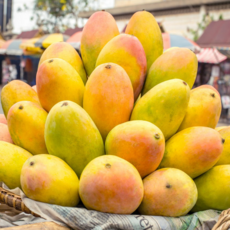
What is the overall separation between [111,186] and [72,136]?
0.74 feet

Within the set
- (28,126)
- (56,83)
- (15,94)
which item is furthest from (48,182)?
(15,94)

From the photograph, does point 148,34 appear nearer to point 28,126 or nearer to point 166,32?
point 28,126

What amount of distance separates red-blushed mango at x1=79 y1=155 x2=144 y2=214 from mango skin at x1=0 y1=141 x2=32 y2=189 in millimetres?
277

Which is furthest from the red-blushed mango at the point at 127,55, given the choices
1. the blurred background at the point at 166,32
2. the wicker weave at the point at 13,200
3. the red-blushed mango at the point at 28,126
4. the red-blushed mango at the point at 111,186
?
the blurred background at the point at 166,32

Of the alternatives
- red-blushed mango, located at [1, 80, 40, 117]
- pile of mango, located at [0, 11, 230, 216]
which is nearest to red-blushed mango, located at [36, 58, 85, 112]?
pile of mango, located at [0, 11, 230, 216]

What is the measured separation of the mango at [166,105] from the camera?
109cm

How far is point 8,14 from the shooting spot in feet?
66.6

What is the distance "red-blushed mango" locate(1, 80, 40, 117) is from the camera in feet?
4.34

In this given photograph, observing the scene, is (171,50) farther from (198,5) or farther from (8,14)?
(8,14)

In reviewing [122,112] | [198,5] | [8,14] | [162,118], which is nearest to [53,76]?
[122,112]

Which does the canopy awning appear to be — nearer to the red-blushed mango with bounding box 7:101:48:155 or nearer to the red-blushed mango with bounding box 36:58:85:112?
the red-blushed mango with bounding box 36:58:85:112

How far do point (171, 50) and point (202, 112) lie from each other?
309 millimetres

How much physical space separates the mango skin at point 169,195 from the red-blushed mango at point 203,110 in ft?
0.90

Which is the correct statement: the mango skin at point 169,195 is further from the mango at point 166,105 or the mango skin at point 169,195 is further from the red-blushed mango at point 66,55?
the red-blushed mango at point 66,55
